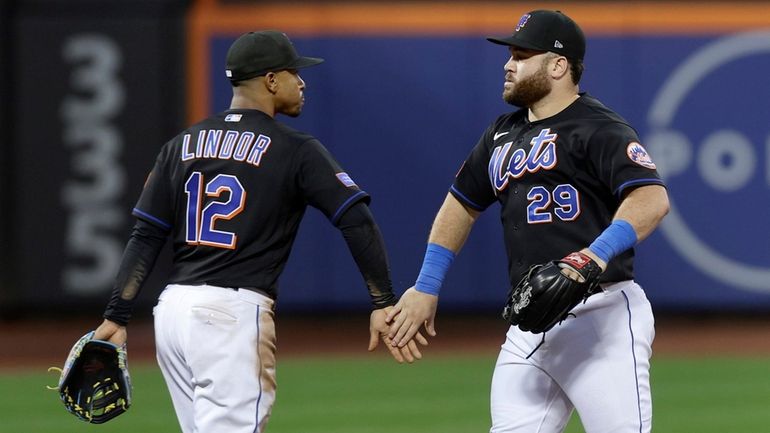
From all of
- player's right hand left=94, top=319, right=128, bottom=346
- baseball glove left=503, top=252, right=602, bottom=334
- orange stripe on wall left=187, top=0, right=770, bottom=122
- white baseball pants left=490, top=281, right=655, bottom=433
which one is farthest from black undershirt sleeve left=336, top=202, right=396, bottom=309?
orange stripe on wall left=187, top=0, right=770, bottom=122

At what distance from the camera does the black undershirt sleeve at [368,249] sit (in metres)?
→ 4.49

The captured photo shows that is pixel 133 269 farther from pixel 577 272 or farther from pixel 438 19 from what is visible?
pixel 438 19

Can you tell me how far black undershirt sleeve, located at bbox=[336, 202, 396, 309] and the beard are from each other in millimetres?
679

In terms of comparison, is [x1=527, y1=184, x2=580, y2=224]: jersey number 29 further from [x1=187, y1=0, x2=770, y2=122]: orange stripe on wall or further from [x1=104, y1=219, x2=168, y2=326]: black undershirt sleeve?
[x1=187, y1=0, x2=770, y2=122]: orange stripe on wall

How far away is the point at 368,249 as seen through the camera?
177 inches

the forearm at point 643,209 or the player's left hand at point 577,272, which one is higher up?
the forearm at point 643,209

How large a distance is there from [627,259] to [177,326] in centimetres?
156

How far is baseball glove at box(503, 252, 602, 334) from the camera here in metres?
3.87

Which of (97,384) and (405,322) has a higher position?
(405,322)

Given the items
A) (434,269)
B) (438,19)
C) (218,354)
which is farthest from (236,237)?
(438,19)

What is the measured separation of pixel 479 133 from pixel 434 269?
8426 mm

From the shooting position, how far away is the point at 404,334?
452 cm

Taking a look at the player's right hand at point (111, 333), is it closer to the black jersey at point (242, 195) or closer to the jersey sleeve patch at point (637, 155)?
the black jersey at point (242, 195)

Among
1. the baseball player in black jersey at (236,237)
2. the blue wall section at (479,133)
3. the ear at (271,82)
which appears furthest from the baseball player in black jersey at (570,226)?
the blue wall section at (479,133)
